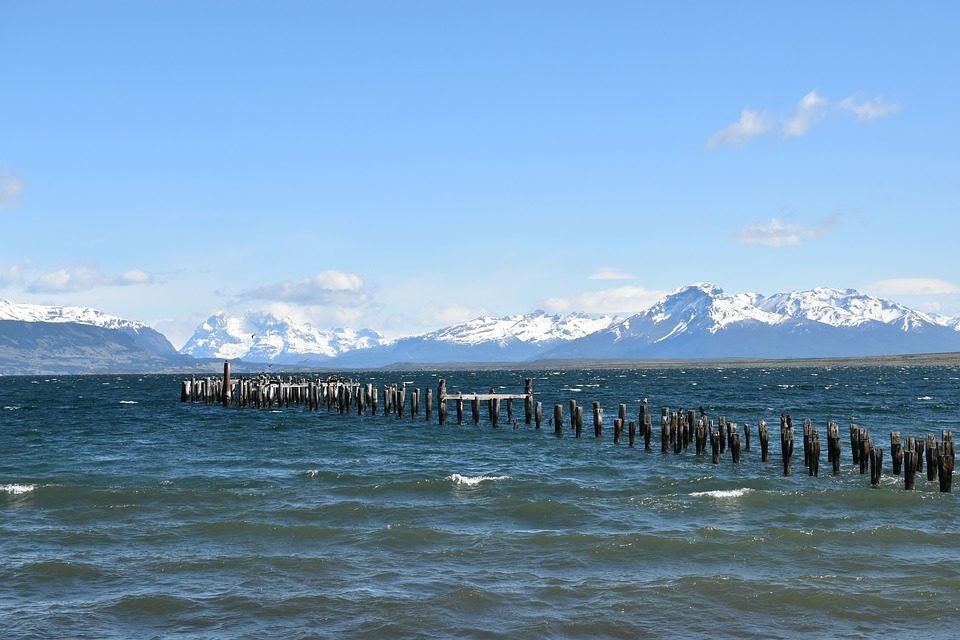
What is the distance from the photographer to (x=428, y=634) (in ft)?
46.8

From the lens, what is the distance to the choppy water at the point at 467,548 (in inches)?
591

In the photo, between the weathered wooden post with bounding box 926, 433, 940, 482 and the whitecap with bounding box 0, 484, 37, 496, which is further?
the weathered wooden post with bounding box 926, 433, 940, 482

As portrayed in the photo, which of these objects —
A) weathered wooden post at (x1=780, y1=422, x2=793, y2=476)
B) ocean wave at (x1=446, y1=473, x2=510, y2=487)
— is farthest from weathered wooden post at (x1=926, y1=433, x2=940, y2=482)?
ocean wave at (x1=446, y1=473, x2=510, y2=487)

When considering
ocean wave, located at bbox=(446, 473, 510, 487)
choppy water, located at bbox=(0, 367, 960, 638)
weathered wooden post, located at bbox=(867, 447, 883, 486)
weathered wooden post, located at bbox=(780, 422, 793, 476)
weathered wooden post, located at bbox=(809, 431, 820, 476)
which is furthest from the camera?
weathered wooden post, located at bbox=(780, 422, 793, 476)

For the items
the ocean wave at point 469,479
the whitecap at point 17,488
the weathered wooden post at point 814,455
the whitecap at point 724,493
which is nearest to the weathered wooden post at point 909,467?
the weathered wooden post at point 814,455

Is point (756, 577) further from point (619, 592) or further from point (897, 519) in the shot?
point (897, 519)

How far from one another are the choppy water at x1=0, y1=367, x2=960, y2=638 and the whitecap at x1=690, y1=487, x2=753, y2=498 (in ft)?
0.34

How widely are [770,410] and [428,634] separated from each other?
55.5 m

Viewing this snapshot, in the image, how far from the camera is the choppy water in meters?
15.0

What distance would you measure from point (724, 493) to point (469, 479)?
750 cm

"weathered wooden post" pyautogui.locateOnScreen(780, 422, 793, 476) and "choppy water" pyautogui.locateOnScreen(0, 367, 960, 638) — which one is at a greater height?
"weathered wooden post" pyautogui.locateOnScreen(780, 422, 793, 476)

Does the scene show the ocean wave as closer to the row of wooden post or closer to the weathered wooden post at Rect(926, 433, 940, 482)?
the row of wooden post

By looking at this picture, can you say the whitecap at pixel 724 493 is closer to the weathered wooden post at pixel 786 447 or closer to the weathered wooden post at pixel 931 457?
the weathered wooden post at pixel 786 447

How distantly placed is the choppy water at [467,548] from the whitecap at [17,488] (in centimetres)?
14
